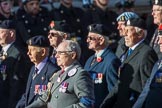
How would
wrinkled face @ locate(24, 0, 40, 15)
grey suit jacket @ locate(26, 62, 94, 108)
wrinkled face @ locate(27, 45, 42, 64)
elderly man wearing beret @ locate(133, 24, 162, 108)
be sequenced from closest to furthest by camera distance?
grey suit jacket @ locate(26, 62, 94, 108) < elderly man wearing beret @ locate(133, 24, 162, 108) < wrinkled face @ locate(27, 45, 42, 64) < wrinkled face @ locate(24, 0, 40, 15)

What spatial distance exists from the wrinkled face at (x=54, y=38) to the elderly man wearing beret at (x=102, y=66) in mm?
691

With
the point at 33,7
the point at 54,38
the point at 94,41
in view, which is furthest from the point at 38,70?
the point at 33,7

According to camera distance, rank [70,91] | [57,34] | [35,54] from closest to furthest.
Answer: [70,91] → [35,54] → [57,34]

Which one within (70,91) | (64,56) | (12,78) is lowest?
(12,78)

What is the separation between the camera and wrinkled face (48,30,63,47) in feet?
26.4

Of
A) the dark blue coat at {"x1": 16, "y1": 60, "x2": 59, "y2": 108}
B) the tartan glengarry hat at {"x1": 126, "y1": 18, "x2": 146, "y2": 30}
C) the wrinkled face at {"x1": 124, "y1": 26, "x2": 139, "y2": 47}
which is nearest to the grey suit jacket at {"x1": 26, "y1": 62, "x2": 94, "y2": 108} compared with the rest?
the dark blue coat at {"x1": 16, "y1": 60, "x2": 59, "y2": 108}

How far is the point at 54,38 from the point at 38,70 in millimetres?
892

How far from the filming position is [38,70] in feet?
24.2

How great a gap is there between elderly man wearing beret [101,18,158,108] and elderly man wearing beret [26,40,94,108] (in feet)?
2.64

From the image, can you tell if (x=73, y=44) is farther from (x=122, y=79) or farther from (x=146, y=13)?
(x=146, y=13)

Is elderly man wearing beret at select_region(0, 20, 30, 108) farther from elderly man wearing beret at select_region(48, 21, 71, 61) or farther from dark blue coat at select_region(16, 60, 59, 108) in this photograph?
dark blue coat at select_region(16, 60, 59, 108)

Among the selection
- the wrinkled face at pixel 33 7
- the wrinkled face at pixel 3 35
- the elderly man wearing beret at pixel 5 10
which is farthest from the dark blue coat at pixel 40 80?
the wrinkled face at pixel 33 7

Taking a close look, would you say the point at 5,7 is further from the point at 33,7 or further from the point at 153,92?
the point at 153,92

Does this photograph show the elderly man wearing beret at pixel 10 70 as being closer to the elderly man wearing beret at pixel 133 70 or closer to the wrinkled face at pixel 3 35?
the wrinkled face at pixel 3 35
